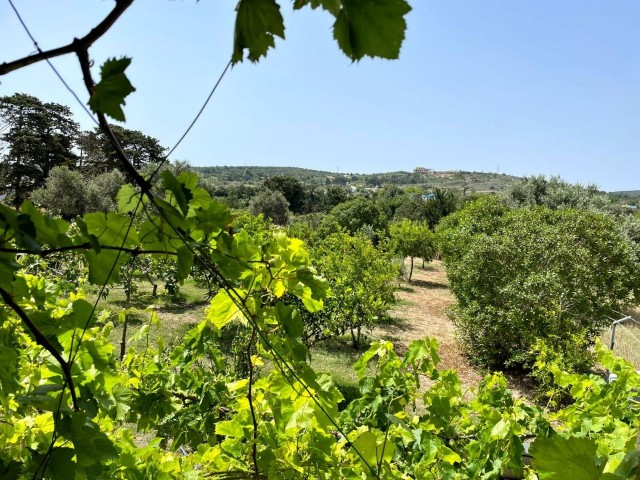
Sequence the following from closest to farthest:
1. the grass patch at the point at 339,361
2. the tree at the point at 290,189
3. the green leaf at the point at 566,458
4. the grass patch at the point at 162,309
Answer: the green leaf at the point at 566,458, the grass patch at the point at 339,361, the grass patch at the point at 162,309, the tree at the point at 290,189

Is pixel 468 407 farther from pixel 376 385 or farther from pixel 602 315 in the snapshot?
pixel 602 315

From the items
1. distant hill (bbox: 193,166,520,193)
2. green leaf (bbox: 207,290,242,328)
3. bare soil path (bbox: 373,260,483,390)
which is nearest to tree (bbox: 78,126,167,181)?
green leaf (bbox: 207,290,242,328)

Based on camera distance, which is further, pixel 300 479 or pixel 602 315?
pixel 602 315

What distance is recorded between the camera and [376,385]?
1791mm

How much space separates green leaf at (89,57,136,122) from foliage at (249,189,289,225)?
40262 mm

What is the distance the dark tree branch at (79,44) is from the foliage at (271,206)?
132 feet

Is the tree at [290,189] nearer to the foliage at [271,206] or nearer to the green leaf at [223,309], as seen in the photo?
the foliage at [271,206]

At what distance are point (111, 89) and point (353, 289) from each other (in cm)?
968

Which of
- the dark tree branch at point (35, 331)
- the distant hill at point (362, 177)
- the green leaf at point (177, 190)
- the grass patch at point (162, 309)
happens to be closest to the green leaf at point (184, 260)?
the green leaf at point (177, 190)

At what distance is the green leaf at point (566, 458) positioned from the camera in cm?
40

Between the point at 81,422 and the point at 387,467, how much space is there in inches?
30.9

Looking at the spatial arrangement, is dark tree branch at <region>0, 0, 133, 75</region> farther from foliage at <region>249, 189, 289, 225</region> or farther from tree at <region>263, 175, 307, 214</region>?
tree at <region>263, 175, 307, 214</region>

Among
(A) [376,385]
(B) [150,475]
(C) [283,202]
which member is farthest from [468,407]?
(C) [283,202]

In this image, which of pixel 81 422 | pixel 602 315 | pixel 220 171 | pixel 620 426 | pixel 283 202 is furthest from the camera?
pixel 220 171
